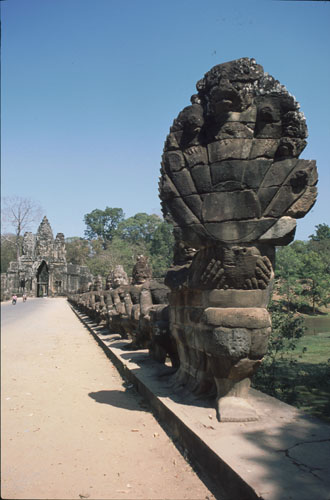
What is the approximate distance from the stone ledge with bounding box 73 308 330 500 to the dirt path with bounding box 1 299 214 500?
0.61 feet

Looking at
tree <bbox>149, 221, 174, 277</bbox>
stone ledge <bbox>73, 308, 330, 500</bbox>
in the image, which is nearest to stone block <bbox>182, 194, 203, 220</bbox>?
stone ledge <bbox>73, 308, 330, 500</bbox>

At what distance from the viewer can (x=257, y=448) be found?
9.99 feet

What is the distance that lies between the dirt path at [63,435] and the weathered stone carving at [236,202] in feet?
2.55

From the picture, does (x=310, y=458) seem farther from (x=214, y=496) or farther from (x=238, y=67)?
(x=238, y=67)

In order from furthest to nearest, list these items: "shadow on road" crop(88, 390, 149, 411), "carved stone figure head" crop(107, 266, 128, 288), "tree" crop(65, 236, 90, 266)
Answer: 1. "tree" crop(65, 236, 90, 266)
2. "carved stone figure head" crop(107, 266, 128, 288)
3. "shadow on road" crop(88, 390, 149, 411)

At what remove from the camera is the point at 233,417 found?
3.64 metres

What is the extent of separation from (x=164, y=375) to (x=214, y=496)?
2.89 meters

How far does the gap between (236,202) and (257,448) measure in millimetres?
2030

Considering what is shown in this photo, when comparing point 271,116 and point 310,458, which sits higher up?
point 271,116

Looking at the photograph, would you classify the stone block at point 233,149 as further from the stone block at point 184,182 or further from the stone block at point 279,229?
the stone block at point 279,229

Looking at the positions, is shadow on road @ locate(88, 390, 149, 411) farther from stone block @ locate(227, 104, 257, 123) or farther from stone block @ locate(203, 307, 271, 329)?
stone block @ locate(227, 104, 257, 123)

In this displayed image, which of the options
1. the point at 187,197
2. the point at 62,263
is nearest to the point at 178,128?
the point at 187,197

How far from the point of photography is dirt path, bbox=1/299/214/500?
4.94ft

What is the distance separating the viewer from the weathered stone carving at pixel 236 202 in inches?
148
